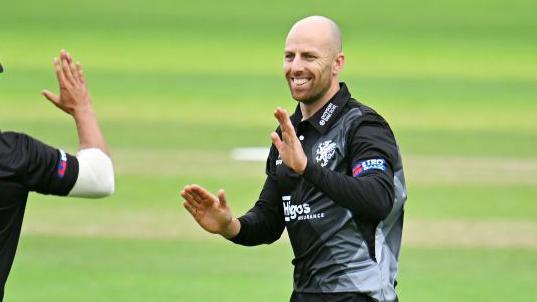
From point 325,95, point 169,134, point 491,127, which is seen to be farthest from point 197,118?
point 325,95

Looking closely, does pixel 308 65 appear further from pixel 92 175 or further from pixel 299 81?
pixel 92 175

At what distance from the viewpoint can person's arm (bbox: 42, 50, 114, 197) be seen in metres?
5.70

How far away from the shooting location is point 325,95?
21.9 feet

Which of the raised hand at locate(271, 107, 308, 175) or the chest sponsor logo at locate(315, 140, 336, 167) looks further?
the chest sponsor logo at locate(315, 140, 336, 167)

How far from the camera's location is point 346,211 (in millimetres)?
6398

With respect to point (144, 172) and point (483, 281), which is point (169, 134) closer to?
point (144, 172)

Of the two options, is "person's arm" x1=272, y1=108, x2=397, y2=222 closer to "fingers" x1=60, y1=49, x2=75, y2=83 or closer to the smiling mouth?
the smiling mouth

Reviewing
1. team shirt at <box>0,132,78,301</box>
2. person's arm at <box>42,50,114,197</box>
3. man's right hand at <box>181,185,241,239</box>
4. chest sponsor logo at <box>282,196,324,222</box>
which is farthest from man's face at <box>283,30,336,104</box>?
team shirt at <box>0,132,78,301</box>

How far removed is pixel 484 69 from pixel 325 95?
2493 centimetres

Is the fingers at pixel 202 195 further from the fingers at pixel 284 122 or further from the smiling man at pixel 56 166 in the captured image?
the smiling man at pixel 56 166

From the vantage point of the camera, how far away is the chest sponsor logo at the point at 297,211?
6496 mm

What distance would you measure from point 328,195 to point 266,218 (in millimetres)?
768

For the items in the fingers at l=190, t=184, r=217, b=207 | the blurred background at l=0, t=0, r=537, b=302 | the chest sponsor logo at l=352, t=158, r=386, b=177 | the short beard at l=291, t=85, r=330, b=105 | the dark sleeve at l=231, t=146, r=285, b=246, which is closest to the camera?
the chest sponsor logo at l=352, t=158, r=386, b=177

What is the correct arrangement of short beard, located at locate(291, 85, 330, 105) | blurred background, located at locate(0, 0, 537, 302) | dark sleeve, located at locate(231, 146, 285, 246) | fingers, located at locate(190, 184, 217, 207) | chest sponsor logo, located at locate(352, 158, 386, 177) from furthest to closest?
blurred background, located at locate(0, 0, 537, 302) → dark sleeve, located at locate(231, 146, 285, 246) → short beard, located at locate(291, 85, 330, 105) → fingers, located at locate(190, 184, 217, 207) → chest sponsor logo, located at locate(352, 158, 386, 177)
